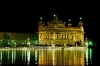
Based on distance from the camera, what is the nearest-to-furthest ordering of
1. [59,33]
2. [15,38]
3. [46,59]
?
[46,59]
[15,38]
[59,33]

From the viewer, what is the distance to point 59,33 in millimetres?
79562

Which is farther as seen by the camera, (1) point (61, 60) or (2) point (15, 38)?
(2) point (15, 38)

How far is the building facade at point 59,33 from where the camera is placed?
257 feet

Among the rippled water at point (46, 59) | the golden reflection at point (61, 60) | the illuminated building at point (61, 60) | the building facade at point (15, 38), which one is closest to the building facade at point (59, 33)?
the building facade at point (15, 38)

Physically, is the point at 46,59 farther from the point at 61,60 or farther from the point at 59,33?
the point at 59,33

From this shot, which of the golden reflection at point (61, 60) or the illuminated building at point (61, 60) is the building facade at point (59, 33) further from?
the golden reflection at point (61, 60)

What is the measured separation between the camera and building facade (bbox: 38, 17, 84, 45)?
78188 millimetres

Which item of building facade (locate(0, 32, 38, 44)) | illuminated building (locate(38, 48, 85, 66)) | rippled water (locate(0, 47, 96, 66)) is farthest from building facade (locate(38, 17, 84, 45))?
illuminated building (locate(38, 48, 85, 66))

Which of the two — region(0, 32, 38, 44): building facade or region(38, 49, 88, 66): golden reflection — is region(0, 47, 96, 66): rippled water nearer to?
region(38, 49, 88, 66): golden reflection

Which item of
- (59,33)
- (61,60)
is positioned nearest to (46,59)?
(61,60)

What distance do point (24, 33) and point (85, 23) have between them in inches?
558

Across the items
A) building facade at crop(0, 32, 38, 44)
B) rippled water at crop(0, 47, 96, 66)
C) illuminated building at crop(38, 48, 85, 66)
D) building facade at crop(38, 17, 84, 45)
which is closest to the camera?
illuminated building at crop(38, 48, 85, 66)

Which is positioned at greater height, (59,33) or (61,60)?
(59,33)

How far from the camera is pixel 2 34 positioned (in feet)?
240
